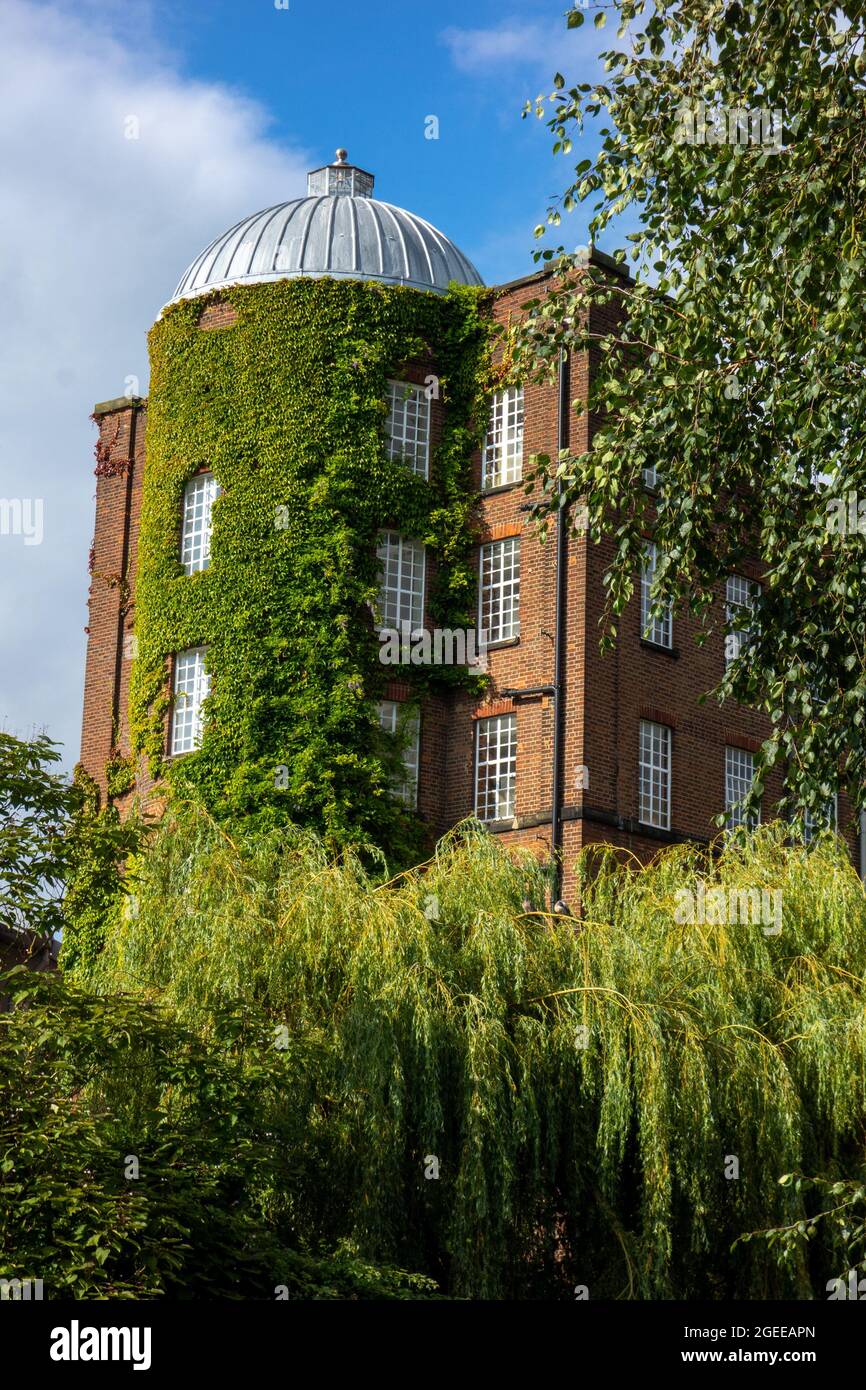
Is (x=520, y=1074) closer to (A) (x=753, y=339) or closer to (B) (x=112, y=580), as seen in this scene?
(A) (x=753, y=339)

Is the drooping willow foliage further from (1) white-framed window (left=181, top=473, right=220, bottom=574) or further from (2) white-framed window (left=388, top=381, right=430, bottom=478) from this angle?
(2) white-framed window (left=388, top=381, right=430, bottom=478)

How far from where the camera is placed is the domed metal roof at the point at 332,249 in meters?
38.8

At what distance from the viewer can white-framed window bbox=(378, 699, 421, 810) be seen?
119ft

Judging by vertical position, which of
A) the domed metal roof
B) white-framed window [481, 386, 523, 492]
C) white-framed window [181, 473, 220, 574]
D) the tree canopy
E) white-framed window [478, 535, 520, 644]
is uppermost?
the domed metal roof

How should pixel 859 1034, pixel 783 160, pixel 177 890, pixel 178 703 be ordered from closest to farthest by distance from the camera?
pixel 783 160 < pixel 859 1034 < pixel 177 890 < pixel 178 703

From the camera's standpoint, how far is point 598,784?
34.8 metres

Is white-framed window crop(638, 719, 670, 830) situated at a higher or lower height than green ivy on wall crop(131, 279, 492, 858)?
lower

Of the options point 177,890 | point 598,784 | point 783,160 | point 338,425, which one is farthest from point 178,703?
point 783,160

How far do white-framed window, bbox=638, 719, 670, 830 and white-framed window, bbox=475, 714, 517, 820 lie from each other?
7.65 ft

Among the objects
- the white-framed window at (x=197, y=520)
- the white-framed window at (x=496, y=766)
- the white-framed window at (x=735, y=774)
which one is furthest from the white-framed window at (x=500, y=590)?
the white-framed window at (x=197, y=520)

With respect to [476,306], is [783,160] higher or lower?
lower

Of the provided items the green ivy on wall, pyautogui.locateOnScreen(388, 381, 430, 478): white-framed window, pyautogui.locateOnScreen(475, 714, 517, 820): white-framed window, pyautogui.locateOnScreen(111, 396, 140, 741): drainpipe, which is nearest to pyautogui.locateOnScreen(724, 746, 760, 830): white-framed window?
pyautogui.locateOnScreen(475, 714, 517, 820): white-framed window
